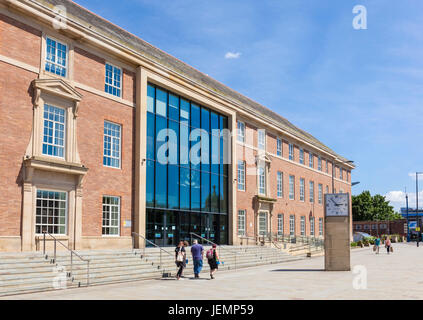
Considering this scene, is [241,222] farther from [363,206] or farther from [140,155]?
[363,206]

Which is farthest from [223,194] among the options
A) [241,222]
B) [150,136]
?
[150,136]

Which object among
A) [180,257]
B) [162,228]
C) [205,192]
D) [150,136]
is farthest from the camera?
[205,192]

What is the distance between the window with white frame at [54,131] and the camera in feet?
72.6

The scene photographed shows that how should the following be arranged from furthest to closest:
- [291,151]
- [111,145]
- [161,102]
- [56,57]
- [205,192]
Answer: [291,151], [205,192], [161,102], [111,145], [56,57]

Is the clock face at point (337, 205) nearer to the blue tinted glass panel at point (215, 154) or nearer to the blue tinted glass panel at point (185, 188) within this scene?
the blue tinted glass panel at point (185, 188)

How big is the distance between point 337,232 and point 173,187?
10706mm

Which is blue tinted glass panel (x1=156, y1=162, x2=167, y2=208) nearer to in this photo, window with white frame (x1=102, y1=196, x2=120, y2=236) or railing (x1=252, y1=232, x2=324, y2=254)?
window with white frame (x1=102, y1=196, x2=120, y2=236)

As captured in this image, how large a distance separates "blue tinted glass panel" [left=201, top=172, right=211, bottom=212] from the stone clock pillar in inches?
435

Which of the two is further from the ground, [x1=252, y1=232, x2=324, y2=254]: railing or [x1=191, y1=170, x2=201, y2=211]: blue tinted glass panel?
[x1=191, y1=170, x2=201, y2=211]: blue tinted glass panel

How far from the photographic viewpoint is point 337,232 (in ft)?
81.5

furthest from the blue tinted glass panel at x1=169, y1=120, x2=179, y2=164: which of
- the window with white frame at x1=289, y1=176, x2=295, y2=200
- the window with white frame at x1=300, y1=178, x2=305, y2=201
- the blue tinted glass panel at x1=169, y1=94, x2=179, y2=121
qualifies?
the window with white frame at x1=300, y1=178, x2=305, y2=201

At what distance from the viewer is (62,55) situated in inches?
923

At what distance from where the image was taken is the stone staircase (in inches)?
650

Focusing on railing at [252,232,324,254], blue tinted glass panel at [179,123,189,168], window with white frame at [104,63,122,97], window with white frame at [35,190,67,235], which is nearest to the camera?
window with white frame at [35,190,67,235]
